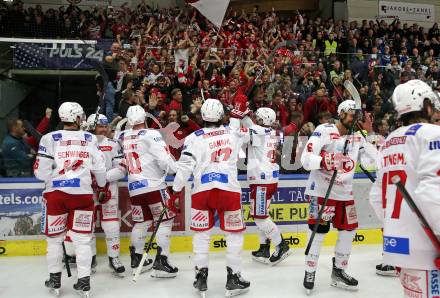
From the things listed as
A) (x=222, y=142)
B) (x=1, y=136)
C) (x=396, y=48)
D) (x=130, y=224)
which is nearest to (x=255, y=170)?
(x=222, y=142)

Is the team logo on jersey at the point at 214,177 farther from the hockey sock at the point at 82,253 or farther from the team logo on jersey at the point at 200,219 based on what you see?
the hockey sock at the point at 82,253

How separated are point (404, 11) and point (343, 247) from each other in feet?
45.2

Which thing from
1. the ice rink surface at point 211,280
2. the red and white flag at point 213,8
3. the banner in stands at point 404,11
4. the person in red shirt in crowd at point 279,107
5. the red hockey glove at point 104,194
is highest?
the banner in stands at point 404,11

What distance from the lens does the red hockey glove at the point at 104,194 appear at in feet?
16.9

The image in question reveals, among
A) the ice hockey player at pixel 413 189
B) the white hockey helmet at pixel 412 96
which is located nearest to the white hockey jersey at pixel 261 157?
the ice hockey player at pixel 413 189

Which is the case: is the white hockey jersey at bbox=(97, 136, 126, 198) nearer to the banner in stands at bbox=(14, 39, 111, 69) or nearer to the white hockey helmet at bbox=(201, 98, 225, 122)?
the white hockey helmet at bbox=(201, 98, 225, 122)

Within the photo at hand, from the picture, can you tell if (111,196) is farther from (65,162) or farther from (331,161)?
(331,161)

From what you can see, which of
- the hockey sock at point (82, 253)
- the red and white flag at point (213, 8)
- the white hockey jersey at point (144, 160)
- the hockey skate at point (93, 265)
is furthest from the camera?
the red and white flag at point (213, 8)

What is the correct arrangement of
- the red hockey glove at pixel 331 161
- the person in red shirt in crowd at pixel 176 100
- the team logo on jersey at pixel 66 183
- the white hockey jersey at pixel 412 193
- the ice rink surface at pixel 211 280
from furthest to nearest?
the person in red shirt in crowd at pixel 176 100 → the ice rink surface at pixel 211 280 → the team logo on jersey at pixel 66 183 → the red hockey glove at pixel 331 161 → the white hockey jersey at pixel 412 193

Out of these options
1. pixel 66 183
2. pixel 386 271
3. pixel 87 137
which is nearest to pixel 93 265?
pixel 66 183

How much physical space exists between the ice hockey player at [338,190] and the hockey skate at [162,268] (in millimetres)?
1457

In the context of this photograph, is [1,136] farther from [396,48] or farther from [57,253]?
[396,48]

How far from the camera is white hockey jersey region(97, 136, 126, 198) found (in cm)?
530

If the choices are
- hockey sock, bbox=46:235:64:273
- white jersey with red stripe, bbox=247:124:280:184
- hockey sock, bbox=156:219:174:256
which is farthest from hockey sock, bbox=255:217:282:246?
hockey sock, bbox=46:235:64:273
